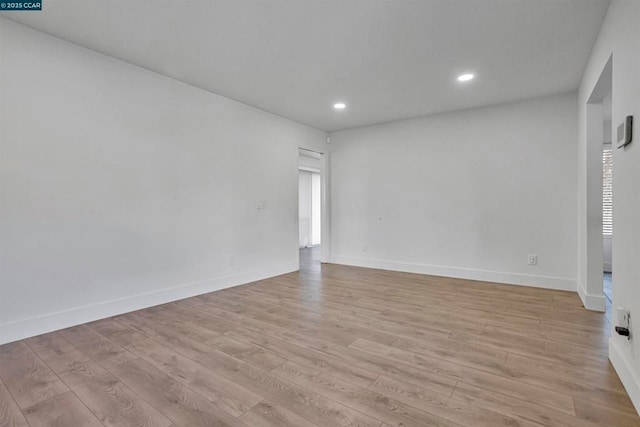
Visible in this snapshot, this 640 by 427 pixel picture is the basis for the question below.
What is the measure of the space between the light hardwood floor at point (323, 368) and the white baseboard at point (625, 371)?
0.05m

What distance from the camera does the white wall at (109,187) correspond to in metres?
2.55

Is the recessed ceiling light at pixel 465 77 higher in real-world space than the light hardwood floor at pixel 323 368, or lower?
higher

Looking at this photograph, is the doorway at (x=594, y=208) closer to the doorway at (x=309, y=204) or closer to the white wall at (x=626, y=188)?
the white wall at (x=626, y=188)

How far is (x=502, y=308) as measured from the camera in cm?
329

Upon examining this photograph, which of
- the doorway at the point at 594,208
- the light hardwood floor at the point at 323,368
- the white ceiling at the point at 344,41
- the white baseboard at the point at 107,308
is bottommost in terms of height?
the light hardwood floor at the point at 323,368

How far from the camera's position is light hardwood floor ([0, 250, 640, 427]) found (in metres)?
1.61

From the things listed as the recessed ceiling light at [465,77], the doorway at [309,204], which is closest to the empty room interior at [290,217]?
the recessed ceiling light at [465,77]

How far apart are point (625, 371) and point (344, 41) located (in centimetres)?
306

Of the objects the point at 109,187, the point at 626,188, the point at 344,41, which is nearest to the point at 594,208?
the point at 626,188

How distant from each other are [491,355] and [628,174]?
1.45 meters

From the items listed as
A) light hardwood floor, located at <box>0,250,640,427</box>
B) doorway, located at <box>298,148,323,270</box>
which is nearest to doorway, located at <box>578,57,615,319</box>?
light hardwood floor, located at <box>0,250,640,427</box>

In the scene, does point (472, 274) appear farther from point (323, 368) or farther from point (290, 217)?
point (323, 368)

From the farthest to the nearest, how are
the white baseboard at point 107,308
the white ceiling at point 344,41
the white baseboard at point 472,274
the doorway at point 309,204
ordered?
1. the doorway at point 309,204
2. the white baseboard at point 472,274
3. the white baseboard at point 107,308
4. the white ceiling at point 344,41

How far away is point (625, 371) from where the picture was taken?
1.83 meters
